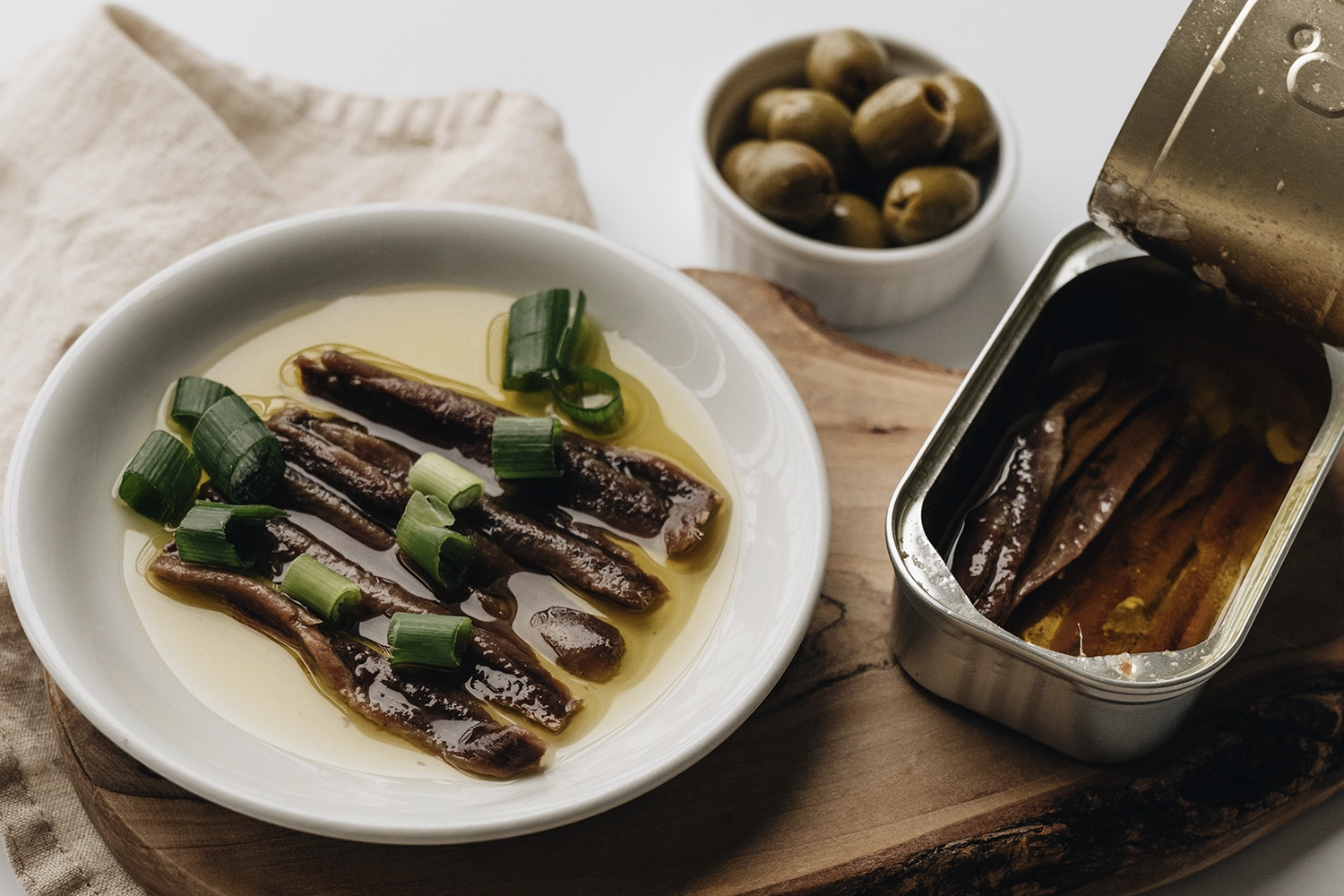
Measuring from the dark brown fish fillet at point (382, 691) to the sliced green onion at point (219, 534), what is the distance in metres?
0.03

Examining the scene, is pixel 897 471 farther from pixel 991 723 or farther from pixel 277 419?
pixel 277 419

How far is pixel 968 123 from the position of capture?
132 inches

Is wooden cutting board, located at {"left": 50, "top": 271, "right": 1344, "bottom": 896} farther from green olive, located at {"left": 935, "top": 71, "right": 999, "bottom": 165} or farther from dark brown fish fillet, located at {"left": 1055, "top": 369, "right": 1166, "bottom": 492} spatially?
green olive, located at {"left": 935, "top": 71, "right": 999, "bottom": 165}

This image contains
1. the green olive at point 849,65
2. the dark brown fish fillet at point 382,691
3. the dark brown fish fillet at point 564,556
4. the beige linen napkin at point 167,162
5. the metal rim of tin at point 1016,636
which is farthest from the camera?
the green olive at point 849,65

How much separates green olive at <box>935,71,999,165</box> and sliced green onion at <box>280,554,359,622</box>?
2083 mm

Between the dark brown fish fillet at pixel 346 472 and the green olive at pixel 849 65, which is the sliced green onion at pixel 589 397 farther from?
the green olive at pixel 849 65

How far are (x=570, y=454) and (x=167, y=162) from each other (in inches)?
61.6

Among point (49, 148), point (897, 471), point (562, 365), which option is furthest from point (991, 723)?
point (49, 148)

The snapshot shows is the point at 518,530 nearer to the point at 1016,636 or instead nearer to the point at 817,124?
the point at 1016,636

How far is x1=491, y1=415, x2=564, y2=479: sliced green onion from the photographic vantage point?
2.61m

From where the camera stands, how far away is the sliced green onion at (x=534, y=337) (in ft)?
9.17

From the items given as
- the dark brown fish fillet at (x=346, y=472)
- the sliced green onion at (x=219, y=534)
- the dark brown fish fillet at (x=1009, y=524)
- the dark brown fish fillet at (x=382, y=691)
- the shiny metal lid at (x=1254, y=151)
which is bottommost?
the dark brown fish fillet at (x=382, y=691)

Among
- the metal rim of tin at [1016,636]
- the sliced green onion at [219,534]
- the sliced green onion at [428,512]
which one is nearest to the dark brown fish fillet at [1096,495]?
the metal rim of tin at [1016,636]

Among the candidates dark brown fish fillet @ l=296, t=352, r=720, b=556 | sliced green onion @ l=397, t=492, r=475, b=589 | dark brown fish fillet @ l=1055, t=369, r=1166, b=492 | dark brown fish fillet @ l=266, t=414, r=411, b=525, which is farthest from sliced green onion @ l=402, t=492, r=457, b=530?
dark brown fish fillet @ l=1055, t=369, r=1166, b=492
